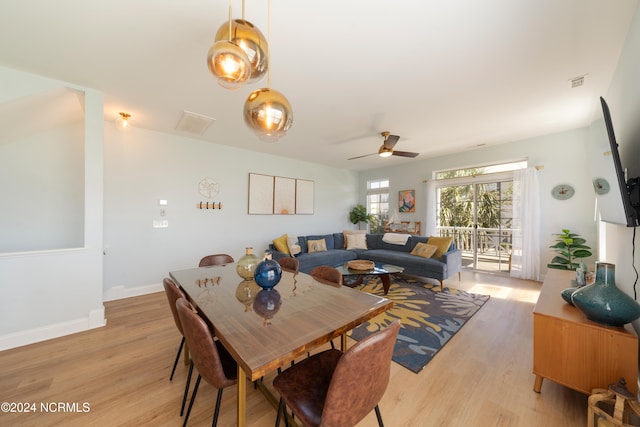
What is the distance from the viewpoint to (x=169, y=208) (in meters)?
3.81

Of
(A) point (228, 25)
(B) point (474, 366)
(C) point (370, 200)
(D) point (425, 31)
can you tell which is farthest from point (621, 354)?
(C) point (370, 200)

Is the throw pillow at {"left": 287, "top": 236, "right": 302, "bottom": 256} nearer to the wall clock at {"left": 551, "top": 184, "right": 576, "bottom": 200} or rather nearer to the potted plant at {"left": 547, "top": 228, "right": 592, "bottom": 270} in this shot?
the potted plant at {"left": 547, "top": 228, "right": 592, "bottom": 270}

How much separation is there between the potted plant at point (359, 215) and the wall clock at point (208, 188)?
12.4 feet

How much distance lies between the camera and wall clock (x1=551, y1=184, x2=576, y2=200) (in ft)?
12.7

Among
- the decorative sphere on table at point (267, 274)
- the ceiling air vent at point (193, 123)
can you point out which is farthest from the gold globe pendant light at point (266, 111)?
the ceiling air vent at point (193, 123)

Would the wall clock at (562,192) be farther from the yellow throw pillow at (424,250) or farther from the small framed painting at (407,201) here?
the small framed painting at (407,201)

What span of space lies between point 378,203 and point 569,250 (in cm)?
389

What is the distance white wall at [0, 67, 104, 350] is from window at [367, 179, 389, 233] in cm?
582

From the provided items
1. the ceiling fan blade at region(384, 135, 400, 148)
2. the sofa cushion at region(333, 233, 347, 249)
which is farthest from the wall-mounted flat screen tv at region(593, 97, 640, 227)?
the sofa cushion at region(333, 233, 347, 249)

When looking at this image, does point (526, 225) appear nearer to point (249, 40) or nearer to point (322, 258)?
point (322, 258)

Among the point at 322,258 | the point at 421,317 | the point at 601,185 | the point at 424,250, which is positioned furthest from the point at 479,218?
the point at 601,185

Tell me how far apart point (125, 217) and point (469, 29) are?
4.65m

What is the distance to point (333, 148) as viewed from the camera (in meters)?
4.62

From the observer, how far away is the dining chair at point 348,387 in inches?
33.0
